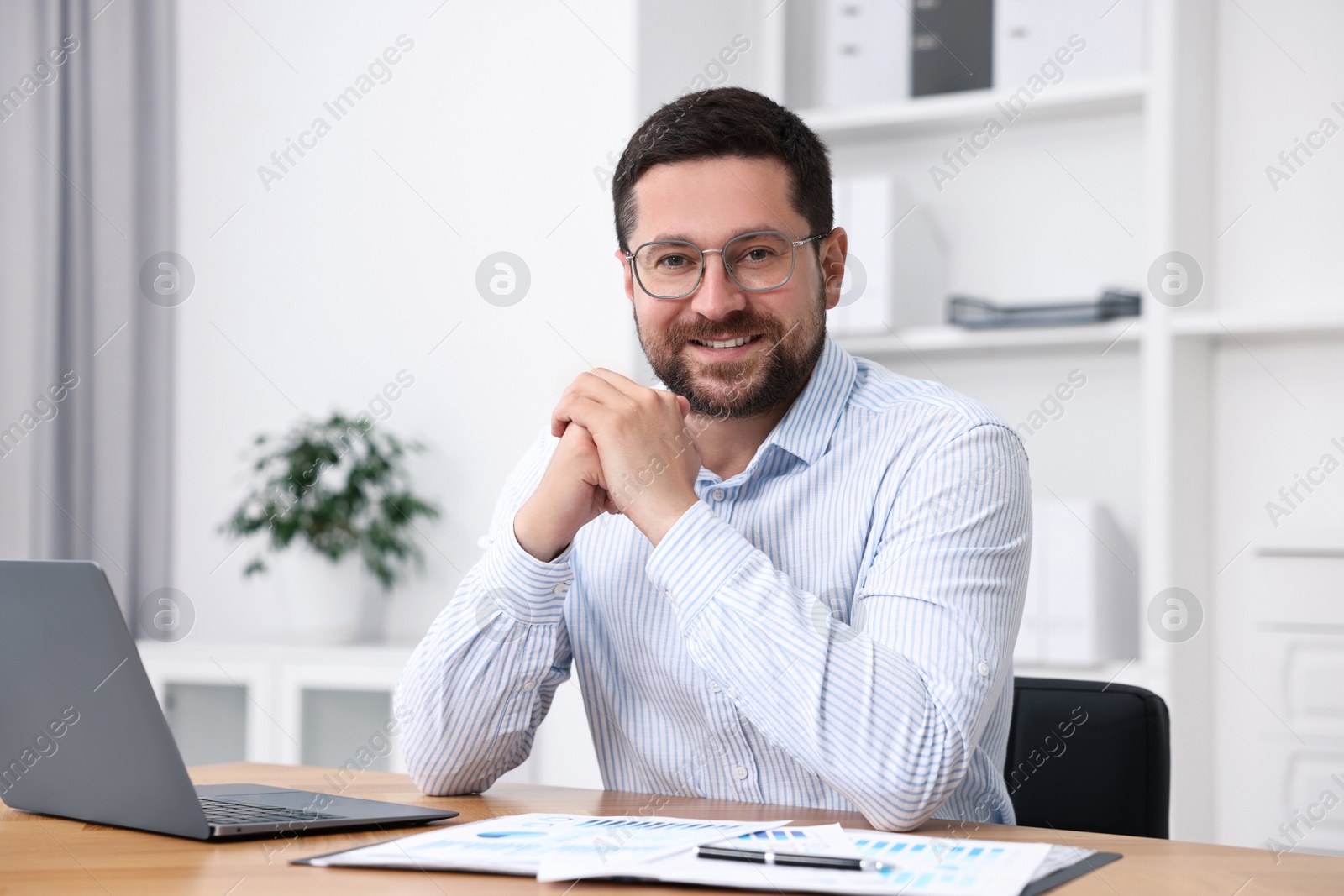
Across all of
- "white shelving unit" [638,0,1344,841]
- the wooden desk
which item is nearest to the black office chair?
the wooden desk

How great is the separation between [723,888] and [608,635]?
61cm

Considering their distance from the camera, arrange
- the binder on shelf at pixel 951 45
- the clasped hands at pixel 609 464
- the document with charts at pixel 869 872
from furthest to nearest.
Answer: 1. the binder on shelf at pixel 951 45
2. the clasped hands at pixel 609 464
3. the document with charts at pixel 869 872

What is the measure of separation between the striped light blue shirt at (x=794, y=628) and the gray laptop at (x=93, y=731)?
9.4 inches

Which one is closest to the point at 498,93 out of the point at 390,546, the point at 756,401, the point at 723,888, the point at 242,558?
the point at 390,546

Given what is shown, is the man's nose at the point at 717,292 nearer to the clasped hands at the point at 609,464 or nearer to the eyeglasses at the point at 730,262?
the eyeglasses at the point at 730,262

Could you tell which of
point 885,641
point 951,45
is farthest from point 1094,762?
point 951,45

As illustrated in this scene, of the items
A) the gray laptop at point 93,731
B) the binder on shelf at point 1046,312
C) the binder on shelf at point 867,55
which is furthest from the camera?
the binder on shelf at point 867,55

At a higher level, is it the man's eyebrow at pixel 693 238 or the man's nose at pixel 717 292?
the man's eyebrow at pixel 693 238

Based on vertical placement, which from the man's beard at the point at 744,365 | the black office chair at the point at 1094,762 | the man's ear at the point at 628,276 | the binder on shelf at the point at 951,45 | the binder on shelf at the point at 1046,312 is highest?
the binder on shelf at the point at 951,45

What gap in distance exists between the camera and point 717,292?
1.36 meters

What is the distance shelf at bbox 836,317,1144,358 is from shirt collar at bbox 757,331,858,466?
3.39 ft

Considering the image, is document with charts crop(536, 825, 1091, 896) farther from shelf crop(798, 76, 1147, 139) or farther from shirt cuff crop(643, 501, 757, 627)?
shelf crop(798, 76, 1147, 139)

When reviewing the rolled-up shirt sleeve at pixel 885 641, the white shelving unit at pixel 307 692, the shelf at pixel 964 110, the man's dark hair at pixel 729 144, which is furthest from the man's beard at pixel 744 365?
the white shelving unit at pixel 307 692

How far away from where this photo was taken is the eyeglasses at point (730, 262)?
1.37m
